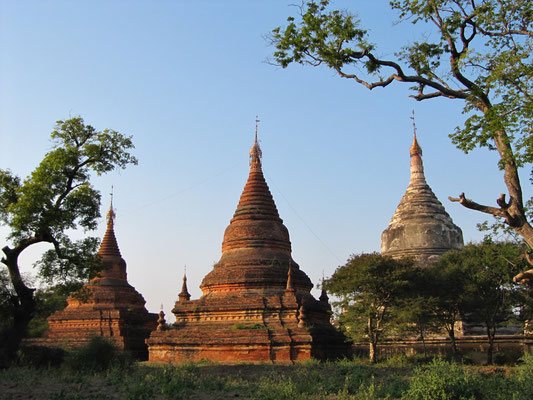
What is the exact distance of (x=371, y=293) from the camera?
84.9 ft

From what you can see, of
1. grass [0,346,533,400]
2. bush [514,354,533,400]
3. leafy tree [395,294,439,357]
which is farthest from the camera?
leafy tree [395,294,439,357]

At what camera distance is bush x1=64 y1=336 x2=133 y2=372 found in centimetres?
1797

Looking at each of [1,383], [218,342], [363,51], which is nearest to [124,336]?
[218,342]

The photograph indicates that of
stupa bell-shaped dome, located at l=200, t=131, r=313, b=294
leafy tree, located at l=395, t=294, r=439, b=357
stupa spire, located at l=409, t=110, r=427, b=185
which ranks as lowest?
leafy tree, located at l=395, t=294, r=439, b=357

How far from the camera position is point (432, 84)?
42.9 ft

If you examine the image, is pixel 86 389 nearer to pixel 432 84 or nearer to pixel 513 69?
pixel 432 84

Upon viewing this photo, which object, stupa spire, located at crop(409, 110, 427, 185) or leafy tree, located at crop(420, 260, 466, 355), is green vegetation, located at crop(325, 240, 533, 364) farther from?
stupa spire, located at crop(409, 110, 427, 185)

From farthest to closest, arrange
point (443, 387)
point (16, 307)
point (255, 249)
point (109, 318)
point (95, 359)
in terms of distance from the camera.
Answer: point (109, 318) → point (255, 249) → point (95, 359) → point (16, 307) → point (443, 387)

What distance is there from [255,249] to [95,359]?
11.5 meters

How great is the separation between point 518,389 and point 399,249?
28.3 m

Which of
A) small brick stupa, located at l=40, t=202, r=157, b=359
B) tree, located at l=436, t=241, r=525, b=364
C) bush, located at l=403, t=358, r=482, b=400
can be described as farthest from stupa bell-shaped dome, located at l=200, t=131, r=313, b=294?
bush, located at l=403, t=358, r=482, b=400

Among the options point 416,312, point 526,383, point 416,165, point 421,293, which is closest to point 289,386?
point 526,383

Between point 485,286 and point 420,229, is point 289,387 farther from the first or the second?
point 420,229

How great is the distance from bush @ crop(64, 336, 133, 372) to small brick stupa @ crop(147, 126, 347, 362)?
18.1 feet
